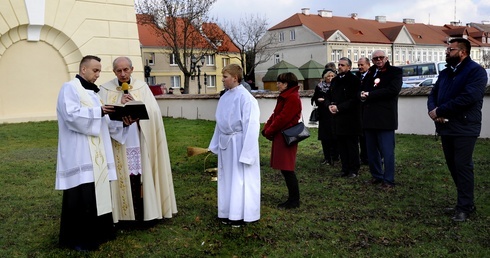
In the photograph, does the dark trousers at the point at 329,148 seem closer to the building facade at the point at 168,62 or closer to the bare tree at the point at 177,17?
the bare tree at the point at 177,17

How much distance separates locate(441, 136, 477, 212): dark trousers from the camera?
588 centimetres

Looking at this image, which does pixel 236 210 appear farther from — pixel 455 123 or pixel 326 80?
pixel 326 80

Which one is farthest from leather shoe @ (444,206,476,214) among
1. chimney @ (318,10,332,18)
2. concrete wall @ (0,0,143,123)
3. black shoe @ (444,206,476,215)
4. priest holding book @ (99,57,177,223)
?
chimney @ (318,10,332,18)

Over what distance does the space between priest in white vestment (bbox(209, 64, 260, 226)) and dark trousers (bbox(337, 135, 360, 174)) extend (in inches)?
121

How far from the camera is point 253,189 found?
5988 mm

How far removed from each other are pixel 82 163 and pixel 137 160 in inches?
Result: 34.4

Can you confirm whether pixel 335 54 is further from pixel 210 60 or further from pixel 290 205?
pixel 290 205

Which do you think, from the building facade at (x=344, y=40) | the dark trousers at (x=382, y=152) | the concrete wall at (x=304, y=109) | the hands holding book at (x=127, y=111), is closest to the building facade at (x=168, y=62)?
the building facade at (x=344, y=40)

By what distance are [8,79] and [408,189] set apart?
42.9 feet

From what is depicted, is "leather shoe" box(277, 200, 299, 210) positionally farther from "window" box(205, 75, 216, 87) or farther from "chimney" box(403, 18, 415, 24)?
"chimney" box(403, 18, 415, 24)

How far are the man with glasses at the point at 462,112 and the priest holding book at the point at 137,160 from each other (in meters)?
3.29

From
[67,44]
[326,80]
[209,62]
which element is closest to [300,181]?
[326,80]

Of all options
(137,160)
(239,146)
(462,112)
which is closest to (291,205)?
(239,146)

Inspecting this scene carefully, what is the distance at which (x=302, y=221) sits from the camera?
244 inches
